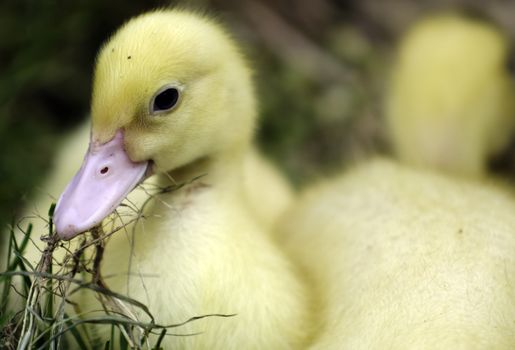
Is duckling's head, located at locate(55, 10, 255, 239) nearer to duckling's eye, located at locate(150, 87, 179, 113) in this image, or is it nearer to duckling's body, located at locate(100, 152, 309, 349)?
duckling's eye, located at locate(150, 87, 179, 113)

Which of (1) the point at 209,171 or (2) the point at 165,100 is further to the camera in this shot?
(1) the point at 209,171

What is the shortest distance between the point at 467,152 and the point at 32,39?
167cm

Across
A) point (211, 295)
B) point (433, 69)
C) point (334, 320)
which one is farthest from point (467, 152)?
point (211, 295)

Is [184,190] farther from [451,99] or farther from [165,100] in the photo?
[451,99]

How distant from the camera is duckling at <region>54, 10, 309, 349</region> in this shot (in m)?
1.75

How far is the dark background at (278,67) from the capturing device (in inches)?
117

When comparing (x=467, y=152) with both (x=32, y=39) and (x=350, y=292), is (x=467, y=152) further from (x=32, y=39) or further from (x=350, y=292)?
(x=32, y=39)

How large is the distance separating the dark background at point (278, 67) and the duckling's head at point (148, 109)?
98 cm

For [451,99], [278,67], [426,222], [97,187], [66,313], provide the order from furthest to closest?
[278,67], [451,99], [426,222], [66,313], [97,187]

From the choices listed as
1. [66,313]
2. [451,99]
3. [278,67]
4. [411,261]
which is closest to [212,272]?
[66,313]

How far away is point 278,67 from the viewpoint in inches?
146

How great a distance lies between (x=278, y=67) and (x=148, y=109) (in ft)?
6.60

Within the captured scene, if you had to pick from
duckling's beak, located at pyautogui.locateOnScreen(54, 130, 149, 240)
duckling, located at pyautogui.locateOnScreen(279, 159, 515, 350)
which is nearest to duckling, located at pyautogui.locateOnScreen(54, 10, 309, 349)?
duckling's beak, located at pyautogui.locateOnScreen(54, 130, 149, 240)

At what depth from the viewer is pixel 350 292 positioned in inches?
74.2
